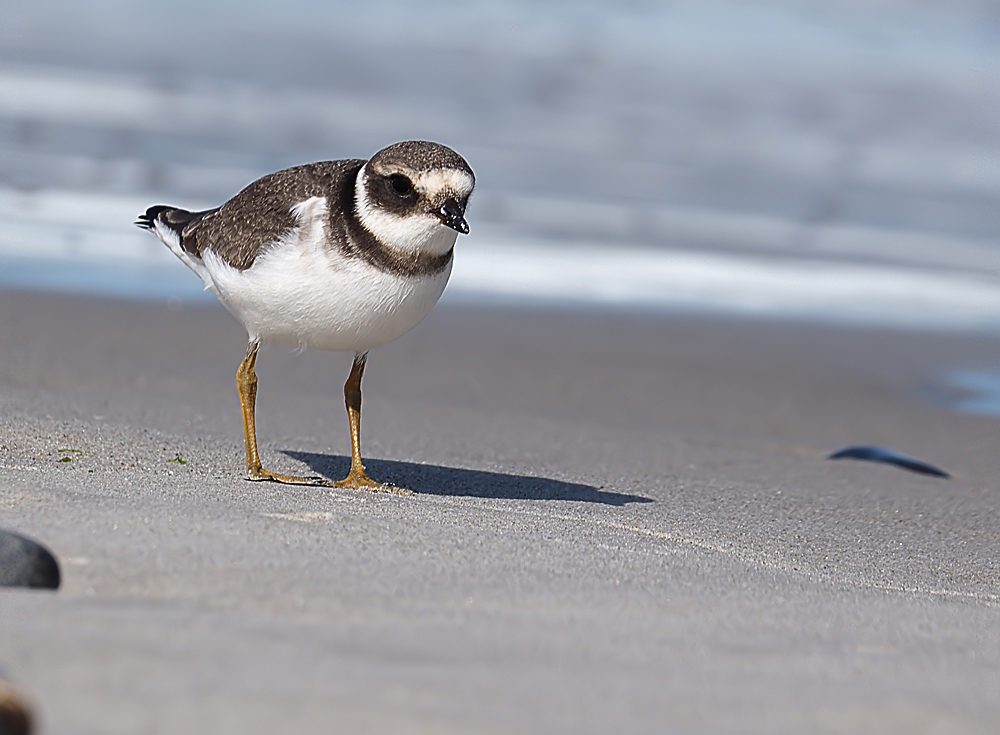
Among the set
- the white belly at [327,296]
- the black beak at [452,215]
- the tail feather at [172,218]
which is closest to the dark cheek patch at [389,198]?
the black beak at [452,215]

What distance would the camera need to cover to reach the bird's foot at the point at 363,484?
508 centimetres

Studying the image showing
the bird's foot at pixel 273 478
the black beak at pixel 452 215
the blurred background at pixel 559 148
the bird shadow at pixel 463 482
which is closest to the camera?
the black beak at pixel 452 215

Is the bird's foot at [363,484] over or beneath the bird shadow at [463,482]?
beneath

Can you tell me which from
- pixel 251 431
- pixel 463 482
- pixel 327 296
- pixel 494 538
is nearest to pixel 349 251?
pixel 327 296

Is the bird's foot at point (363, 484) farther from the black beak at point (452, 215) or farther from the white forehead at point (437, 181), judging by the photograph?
the white forehead at point (437, 181)

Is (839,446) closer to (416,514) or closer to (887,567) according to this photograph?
(887,567)

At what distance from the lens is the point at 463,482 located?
5520 mm

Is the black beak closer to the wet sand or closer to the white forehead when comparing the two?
the white forehead

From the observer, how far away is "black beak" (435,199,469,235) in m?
4.78

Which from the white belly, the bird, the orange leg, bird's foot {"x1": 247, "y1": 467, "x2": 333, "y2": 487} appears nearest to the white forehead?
the bird

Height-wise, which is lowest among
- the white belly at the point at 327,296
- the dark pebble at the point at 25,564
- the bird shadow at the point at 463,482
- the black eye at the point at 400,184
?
the dark pebble at the point at 25,564

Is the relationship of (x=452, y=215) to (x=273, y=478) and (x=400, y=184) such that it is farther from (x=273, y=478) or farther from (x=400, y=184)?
(x=273, y=478)

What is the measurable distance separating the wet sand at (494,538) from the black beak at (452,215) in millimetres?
970

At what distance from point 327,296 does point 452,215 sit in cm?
55
